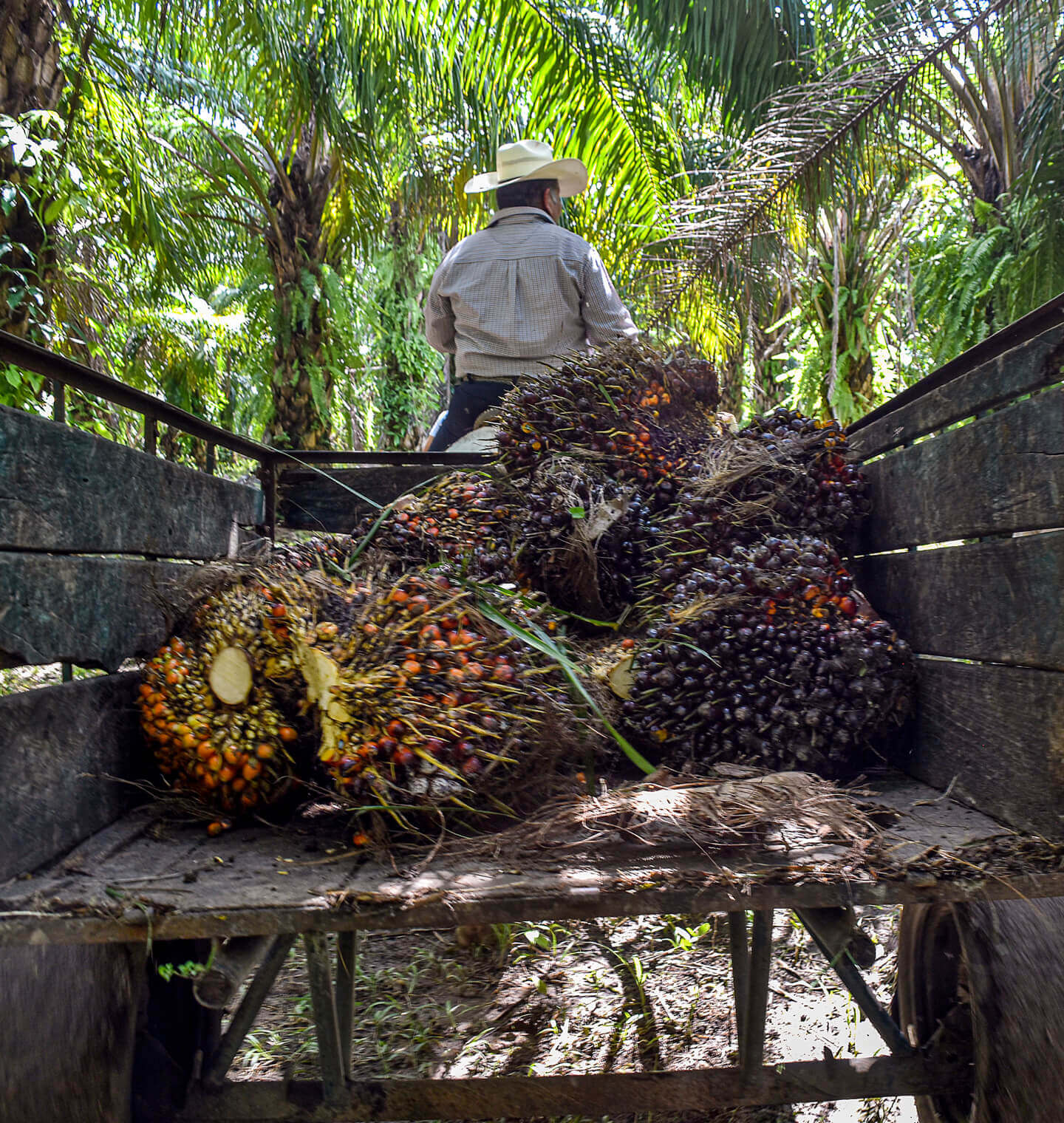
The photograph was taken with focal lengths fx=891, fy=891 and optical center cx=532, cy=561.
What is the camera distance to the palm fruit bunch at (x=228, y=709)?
5.03 ft

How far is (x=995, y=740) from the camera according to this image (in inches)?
55.8

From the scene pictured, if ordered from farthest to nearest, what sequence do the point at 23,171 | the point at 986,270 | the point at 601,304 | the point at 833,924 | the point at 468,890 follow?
the point at 986,270 → the point at 23,171 → the point at 601,304 → the point at 833,924 → the point at 468,890

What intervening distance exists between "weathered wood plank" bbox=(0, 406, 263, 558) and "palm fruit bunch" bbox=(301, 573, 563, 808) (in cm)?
44

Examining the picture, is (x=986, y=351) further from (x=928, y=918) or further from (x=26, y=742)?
(x=26, y=742)

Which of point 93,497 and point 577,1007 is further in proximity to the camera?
point 577,1007

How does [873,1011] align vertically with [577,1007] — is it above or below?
above

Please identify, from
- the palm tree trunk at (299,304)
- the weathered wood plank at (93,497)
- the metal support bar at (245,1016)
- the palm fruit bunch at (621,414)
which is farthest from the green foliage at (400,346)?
the metal support bar at (245,1016)

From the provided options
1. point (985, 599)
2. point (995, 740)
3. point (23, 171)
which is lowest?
point (995, 740)

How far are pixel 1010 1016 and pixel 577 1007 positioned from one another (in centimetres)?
156

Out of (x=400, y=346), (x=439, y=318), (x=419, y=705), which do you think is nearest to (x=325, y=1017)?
(x=419, y=705)

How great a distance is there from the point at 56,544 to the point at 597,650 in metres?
1.06

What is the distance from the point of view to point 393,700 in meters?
1.44

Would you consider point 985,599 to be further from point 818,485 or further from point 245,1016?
point 245,1016

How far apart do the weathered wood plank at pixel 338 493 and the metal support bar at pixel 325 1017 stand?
167cm
